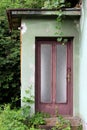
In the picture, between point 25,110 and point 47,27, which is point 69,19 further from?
point 25,110

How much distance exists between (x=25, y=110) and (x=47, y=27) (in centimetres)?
221

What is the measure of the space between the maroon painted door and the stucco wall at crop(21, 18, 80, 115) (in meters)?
0.19

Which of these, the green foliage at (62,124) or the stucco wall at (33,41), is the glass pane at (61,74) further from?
the green foliage at (62,124)

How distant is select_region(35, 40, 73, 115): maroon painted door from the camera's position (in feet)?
32.1

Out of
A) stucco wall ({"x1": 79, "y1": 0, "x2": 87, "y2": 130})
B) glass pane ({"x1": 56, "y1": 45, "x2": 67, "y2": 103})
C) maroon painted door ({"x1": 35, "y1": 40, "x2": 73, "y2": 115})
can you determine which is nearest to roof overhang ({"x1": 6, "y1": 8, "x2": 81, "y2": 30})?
stucco wall ({"x1": 79, "y1": 0, "x2": 87, "y2": 130})

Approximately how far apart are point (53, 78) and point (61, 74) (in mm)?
240

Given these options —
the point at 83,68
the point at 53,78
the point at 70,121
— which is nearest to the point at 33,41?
the point at 53,78

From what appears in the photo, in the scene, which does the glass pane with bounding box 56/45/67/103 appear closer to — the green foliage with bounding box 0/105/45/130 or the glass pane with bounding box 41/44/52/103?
the glass pane with bounding box 41/44/52/103

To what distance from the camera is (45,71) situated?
986 cm

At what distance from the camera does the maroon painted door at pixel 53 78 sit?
9.79 metres

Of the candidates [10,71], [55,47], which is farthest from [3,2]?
[55,47]

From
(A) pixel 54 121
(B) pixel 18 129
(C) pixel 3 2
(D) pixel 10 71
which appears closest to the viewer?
(B) pixel 18 129

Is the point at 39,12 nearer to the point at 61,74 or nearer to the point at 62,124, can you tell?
the point at 61,74

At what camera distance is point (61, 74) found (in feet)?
32.3
